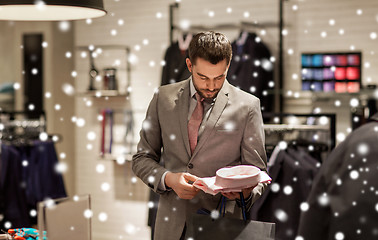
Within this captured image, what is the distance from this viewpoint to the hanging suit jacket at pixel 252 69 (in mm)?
4359

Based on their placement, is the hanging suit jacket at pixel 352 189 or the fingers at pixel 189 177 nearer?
the hanging suit jacket at pixel 352 189

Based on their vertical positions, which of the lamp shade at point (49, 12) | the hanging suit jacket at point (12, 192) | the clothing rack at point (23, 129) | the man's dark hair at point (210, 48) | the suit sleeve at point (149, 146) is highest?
the lamp shade at point (49, 12)

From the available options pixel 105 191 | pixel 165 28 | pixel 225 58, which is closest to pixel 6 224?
pixel 105 191

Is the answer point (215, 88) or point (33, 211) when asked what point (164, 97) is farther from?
point (33, 211)

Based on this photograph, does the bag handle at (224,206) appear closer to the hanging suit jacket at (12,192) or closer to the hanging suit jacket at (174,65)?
the hanging suit jacket at (12,192)

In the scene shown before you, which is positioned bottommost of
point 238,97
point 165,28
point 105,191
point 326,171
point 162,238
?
point 105,191

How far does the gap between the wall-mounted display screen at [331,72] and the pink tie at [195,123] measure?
7.52ft

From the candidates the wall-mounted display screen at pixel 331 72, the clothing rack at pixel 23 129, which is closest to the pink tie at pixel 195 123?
the wall-mounted display screen at pixel 331 72

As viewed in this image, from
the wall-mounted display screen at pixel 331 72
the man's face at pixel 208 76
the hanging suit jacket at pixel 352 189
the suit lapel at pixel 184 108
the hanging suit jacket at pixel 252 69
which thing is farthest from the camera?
the hanging suit jacket at pixel 252 69

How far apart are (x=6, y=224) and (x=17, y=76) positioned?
240cm

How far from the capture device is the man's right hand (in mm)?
1892

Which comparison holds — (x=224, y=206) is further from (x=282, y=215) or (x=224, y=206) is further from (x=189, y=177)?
(x=282, y=215)

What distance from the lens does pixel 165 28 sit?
5105mm

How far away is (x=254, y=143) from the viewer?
202cm
